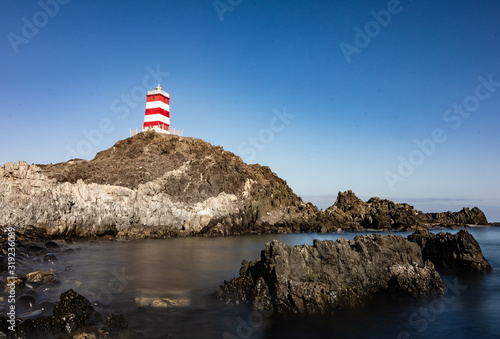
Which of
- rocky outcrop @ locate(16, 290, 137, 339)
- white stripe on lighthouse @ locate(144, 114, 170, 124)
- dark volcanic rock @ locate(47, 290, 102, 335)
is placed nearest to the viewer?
rocky outcrop @ locate(16, 290, 137, 339)

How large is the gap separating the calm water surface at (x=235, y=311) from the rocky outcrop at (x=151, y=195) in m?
17.6

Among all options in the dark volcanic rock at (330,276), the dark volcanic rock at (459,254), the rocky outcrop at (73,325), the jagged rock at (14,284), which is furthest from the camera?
the dark volcanic rock at (459,254)

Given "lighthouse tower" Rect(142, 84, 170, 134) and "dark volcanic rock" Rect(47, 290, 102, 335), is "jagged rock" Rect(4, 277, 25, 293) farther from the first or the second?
"lighthouse tower" Rect(142, 84, 170, 134)

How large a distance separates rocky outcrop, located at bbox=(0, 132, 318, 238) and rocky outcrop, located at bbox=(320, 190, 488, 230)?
8459 mm

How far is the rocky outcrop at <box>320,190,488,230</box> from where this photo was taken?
66.5 metres

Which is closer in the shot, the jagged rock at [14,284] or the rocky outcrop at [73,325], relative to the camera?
the rocky outcrop at [73,325]

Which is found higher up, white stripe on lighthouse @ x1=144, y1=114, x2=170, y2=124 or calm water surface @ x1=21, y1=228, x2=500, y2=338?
white stripe on lighthouse @ x1=144, y1=114, x2=170, y2=124

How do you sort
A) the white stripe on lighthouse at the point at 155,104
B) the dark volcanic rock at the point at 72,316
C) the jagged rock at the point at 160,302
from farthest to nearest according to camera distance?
the white stripe on lighthouse at the point at 155,104, the jagged rock at the point at 160,302, the dark volcanic rock at the point at 72,316

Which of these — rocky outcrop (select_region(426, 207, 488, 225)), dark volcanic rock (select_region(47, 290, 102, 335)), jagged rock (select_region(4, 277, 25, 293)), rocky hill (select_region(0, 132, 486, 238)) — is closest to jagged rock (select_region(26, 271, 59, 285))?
jagged rock (select_region(4, 277, 25, 293))

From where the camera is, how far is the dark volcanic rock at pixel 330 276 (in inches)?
551

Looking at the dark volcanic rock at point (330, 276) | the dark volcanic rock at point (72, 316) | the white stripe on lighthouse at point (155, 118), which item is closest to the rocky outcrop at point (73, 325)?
the dark volcanic rock at point (72, 316)

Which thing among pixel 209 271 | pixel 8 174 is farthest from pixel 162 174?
pixel 209 271

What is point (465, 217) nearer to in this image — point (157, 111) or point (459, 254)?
point (459, 254)

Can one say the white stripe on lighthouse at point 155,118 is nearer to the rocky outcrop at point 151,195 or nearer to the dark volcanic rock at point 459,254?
the rocky outcrop at point 151,195
